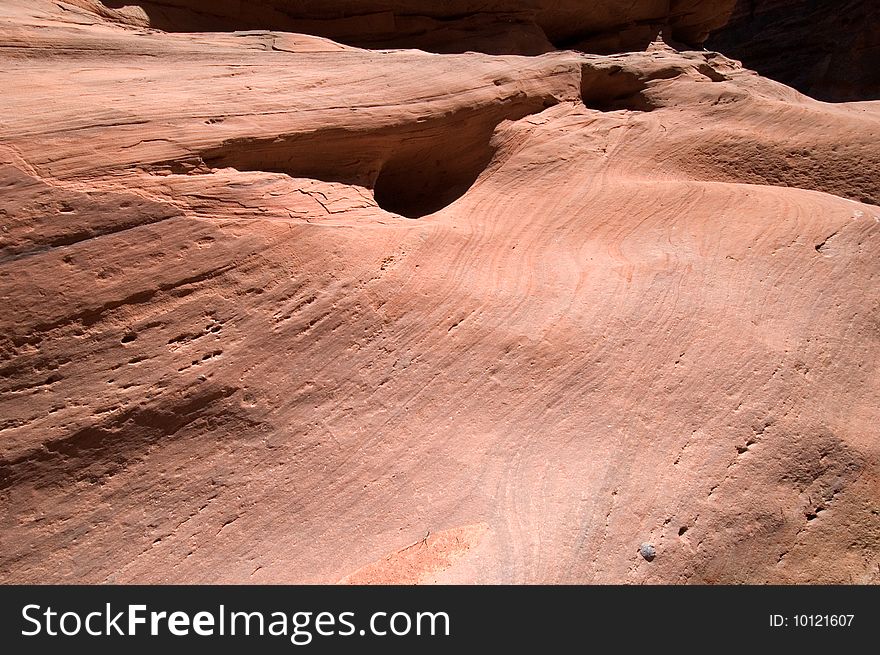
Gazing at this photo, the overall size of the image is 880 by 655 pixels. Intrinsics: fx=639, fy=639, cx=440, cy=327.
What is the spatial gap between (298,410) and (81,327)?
3.42 feet

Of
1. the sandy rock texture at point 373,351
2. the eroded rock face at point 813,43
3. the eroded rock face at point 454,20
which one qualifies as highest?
the eroded rock face at point 813,43

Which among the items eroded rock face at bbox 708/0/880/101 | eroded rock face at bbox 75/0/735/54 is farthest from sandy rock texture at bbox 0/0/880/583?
eroded rock face at bbox 708/0/880/101

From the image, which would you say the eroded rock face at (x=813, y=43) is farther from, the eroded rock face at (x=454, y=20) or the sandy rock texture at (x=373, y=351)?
the sandy rock texture at (x=373, y=351)

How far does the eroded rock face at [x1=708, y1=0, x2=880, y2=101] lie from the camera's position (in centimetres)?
Result: 1409

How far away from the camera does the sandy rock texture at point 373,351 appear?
9.22 feet

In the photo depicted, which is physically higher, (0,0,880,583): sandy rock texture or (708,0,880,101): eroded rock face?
(708,0,880,101): eroded rock face

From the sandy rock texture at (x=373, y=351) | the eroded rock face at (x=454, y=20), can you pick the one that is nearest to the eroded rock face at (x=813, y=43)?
the eroded rock face at (x=454, y=20)

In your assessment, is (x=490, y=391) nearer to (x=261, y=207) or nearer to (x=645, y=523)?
(x=645, y=523)

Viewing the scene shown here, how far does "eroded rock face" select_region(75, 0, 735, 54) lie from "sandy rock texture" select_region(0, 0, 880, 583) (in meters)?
1.46

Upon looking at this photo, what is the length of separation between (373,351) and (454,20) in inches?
191

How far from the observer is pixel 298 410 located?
3105 mm

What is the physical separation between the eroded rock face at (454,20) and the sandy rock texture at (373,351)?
146 cm

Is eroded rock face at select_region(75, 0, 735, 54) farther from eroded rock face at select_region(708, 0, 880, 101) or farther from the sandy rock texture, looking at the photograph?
eroded rock face at select_region(708, 0, 880, 101)

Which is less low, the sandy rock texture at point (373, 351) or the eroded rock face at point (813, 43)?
the eroded rock face at point (813, 43)
